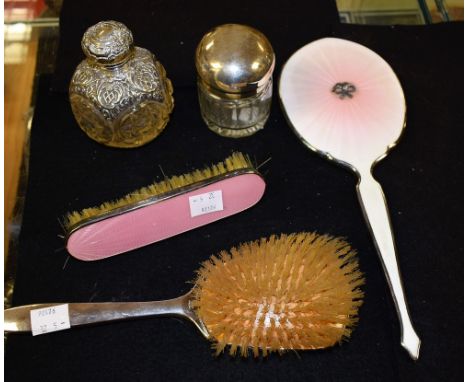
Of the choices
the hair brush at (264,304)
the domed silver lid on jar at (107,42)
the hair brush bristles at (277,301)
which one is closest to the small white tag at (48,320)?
the hair brush at (264,304)

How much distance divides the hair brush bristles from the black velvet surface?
1.7 inches

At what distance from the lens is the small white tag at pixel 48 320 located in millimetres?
542

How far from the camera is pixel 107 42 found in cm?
53

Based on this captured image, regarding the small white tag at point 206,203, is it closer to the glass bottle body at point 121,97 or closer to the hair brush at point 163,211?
the hair brush at point 163,211

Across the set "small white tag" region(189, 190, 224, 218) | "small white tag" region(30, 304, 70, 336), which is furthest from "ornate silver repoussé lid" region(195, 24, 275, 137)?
"small white tag" region(30, 304, 70, 336)

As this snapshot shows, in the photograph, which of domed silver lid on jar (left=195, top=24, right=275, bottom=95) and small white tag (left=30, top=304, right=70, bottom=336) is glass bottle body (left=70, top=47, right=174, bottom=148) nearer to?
domed silver lid on jar (left=195, top=24, right=275, bottom=95)

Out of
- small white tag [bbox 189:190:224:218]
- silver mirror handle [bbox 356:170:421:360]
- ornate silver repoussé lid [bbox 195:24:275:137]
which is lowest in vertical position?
silver mirror handle [bbox 356:170:421:360]

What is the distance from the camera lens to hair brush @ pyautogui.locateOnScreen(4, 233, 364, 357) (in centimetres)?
51

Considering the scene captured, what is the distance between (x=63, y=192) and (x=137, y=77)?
181 millimetres

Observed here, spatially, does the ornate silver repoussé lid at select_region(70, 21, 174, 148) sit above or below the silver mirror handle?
above

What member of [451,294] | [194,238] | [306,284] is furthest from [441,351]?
[194,238]

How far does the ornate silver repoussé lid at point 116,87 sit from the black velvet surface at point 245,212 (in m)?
0.07

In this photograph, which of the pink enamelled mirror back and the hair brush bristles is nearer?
the hair brush bristles

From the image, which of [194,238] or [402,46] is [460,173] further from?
[194,238]
